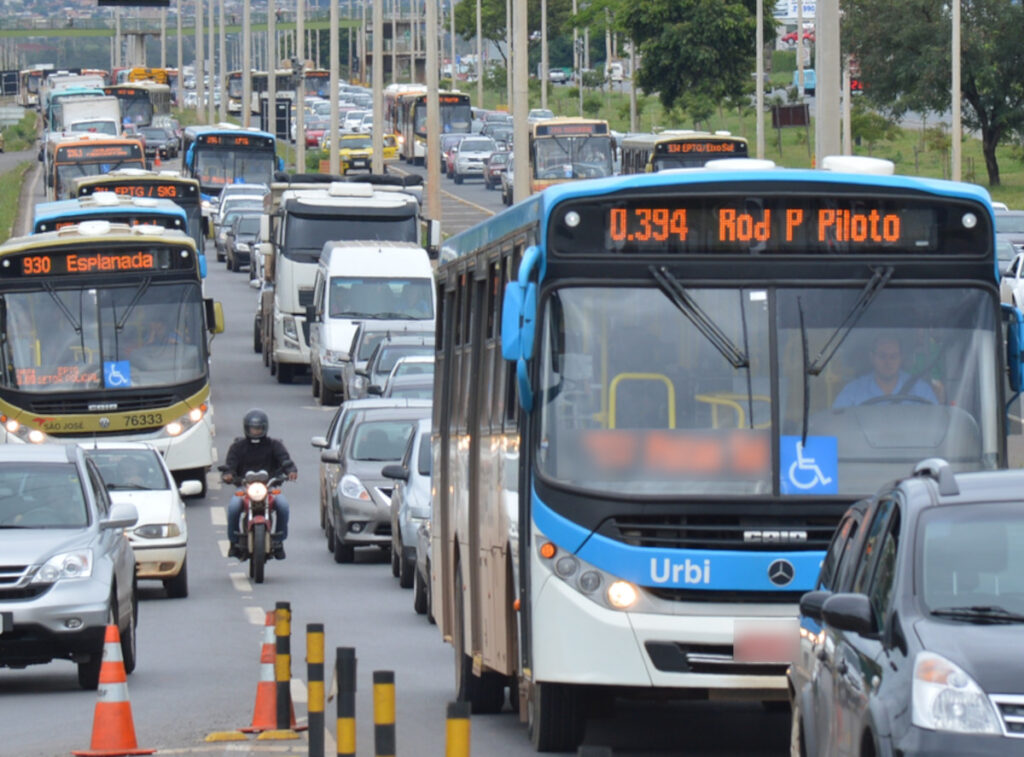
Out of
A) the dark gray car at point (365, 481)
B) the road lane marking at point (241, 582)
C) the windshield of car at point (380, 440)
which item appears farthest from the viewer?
the windshield of car at point (380, 440)

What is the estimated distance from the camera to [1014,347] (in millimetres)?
10742

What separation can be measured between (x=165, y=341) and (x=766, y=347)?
18.6 metres

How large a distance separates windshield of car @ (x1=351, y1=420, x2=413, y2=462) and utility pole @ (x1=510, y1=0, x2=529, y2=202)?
39.8 feet

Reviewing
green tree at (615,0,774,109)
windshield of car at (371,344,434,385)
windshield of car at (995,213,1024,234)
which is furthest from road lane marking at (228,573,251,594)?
green tree at (615,0,774,109)

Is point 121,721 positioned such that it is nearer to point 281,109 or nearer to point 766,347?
point 766,347

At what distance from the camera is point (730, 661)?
10281 millimetres

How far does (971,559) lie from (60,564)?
812 centimetres

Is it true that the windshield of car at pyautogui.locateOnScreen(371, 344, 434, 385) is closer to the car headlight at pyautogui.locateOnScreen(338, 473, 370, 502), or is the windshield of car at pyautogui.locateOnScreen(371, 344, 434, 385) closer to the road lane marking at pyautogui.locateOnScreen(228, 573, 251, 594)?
the car headlight at pyautogui.locateOnScreen(338, 473, 370, 502)

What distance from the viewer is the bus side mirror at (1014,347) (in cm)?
1071

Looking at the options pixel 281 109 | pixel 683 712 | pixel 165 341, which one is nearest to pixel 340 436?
pixel 165 341

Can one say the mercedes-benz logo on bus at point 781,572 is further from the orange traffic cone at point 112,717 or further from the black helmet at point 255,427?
the black helmet at point 255,427

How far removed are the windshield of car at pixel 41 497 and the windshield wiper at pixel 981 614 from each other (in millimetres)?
8701

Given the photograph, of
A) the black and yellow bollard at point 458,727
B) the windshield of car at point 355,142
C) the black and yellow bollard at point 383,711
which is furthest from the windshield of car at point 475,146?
the black and yellow bollard at point 458,727

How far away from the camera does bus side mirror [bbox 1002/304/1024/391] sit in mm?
10715
